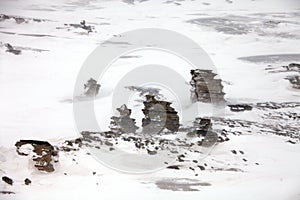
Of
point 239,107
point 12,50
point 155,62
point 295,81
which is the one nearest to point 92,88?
point 155,62

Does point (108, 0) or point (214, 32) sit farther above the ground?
point (108, 0)

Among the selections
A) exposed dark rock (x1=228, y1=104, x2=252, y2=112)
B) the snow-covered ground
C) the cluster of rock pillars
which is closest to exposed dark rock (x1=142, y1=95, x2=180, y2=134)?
the cluster of rock pillars

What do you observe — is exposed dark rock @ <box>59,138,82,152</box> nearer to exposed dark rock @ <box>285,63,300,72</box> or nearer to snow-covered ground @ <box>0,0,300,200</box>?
snow-covered ground @ <box>0,0,300,200</box>

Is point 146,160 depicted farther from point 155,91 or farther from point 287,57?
point 287,57

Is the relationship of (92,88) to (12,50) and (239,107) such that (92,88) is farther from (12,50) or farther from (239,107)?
(239,107)

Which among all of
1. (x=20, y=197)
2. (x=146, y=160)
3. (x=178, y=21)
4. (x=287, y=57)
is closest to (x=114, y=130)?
(x=146, y=160)

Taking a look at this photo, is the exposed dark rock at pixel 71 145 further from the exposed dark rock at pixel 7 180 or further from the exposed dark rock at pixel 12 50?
the exposed dark rock at pixel 12 50
